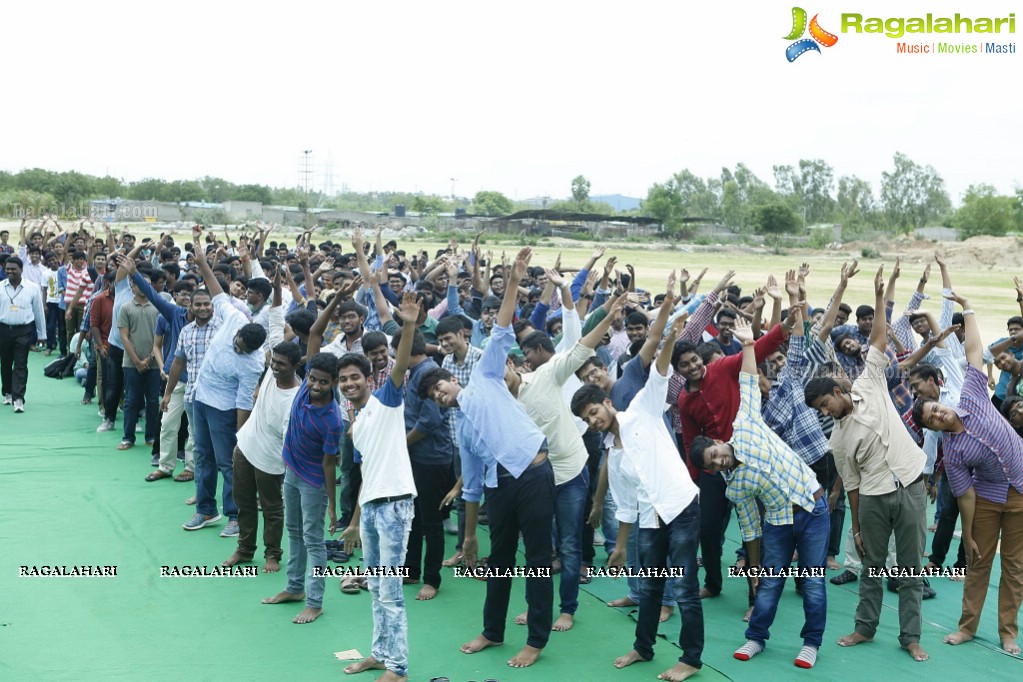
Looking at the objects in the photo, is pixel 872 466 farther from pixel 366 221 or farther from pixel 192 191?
pixel 192 191

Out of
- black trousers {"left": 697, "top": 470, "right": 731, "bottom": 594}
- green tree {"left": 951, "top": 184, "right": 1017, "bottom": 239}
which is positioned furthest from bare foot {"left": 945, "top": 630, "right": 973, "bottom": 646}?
green tree {"left": 951, "top": 184, "right": 1017, "bottom": 239}

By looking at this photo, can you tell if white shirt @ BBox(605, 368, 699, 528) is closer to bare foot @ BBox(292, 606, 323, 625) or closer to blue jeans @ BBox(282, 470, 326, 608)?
blue jeans @ BBox(282, 470, 326, 608)

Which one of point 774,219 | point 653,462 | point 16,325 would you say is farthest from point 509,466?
point 774,219

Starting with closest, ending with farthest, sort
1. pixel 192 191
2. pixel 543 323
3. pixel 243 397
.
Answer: pixel 243 397 < pixel 543 323 < pixel 192 191

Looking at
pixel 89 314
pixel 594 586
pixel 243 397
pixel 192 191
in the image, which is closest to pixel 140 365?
pixel 89 314

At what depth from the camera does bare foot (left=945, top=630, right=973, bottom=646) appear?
5789 mm

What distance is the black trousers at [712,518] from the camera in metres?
6.09

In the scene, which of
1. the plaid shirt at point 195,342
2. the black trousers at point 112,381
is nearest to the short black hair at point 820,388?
the plaid shirt at point 195,342

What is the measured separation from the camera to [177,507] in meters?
8.04

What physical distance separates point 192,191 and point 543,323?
85395 mm

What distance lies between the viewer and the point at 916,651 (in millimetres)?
5559

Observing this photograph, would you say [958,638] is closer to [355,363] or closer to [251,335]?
[355,363]

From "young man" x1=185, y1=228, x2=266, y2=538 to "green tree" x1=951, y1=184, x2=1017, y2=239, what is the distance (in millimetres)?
70570

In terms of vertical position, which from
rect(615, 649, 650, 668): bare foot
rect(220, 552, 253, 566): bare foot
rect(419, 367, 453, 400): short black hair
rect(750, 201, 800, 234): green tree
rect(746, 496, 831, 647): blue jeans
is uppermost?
rect(750, 201, 800, 234): green tree
